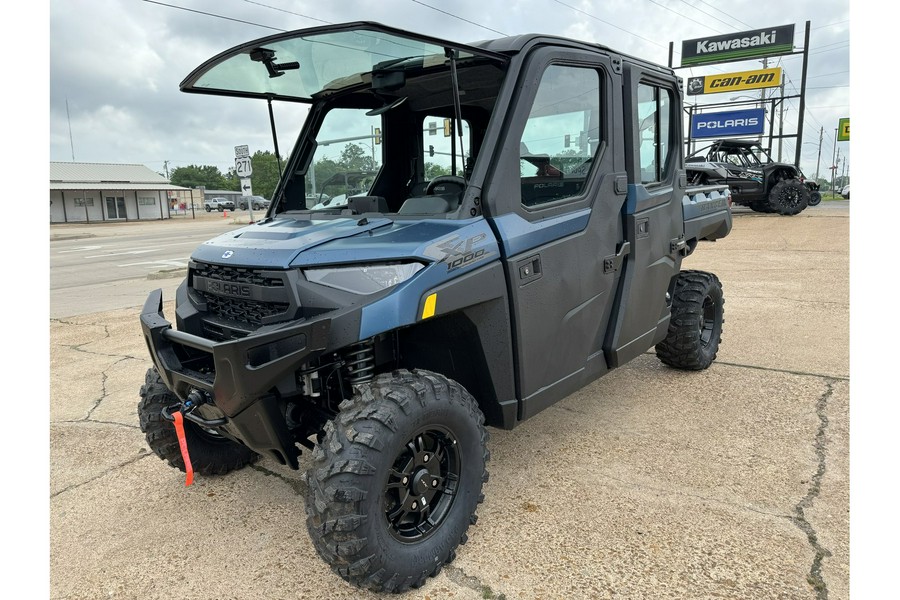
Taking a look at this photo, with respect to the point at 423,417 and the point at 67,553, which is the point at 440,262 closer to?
Answer: the point at 423,417

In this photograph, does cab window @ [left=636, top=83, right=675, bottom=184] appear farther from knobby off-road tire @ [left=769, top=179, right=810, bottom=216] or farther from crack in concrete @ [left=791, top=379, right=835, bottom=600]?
knobby off-road tire @ [left=769, top=179, right=810, bottom=216]

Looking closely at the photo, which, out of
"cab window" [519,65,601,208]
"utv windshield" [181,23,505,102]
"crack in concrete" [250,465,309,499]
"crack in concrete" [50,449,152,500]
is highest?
"utv windshield" [181,23,505,102]

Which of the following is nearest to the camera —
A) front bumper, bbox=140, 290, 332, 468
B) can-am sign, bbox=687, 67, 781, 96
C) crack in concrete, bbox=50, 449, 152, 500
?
front bumper, bbox=140, 290, 332, 468

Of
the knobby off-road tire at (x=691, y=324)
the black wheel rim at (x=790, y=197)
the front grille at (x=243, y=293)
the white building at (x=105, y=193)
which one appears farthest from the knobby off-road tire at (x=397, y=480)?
the white building at (x=105, y=193)

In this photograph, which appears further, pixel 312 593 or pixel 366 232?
pixel 366 232

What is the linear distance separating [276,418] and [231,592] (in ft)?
2.55

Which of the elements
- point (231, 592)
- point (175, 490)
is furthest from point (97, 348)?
point (231, 592)

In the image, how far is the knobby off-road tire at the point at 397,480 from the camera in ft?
7.82

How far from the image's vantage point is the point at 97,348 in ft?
22.6

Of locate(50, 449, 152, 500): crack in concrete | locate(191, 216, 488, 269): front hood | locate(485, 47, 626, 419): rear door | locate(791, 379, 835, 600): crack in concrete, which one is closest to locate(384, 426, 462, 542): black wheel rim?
locate(485, 47, 626, 419): rear door

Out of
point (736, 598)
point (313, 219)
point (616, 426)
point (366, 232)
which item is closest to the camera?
point (736, 598)

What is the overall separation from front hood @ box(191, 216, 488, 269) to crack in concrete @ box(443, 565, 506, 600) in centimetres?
139

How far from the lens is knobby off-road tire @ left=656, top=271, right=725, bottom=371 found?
4.90 metres

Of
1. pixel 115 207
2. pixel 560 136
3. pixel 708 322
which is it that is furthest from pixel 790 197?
pixel 115 207
